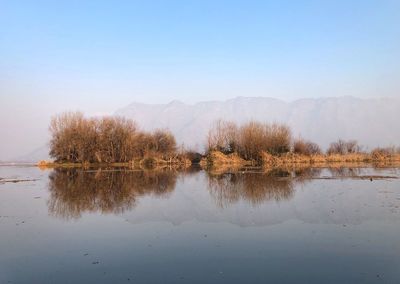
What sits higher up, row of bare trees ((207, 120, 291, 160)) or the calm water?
row of bare trees ((207, 120, 291, 160))

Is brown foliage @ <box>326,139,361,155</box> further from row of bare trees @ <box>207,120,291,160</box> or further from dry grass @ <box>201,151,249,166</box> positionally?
dry grass @ <box>201,151,249,166</box>

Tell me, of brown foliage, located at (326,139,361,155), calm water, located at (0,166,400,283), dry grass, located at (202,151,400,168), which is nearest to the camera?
calm water, located at (0,166,400,283)

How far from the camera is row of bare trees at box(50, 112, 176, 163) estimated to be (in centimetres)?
5253

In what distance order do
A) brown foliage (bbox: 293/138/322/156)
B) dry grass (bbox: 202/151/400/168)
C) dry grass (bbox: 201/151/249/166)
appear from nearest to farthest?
dry grass (bbox: 202/151/400/168) < dry grass (bbox: 201/151/249/166) < brown foliage (bbox: 293/138/322/156)

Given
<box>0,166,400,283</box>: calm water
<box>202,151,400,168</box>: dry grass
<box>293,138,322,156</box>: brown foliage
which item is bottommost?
<box>0,166,400,283</box>: calm water

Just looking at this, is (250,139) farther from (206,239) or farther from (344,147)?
(206,239)

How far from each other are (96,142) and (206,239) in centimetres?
4711

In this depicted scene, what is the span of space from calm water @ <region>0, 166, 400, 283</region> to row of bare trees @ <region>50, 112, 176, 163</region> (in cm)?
3827

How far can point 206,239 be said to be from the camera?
8.49 m

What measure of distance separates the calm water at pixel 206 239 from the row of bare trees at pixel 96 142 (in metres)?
38.3

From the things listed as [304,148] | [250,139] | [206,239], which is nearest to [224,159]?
[250,139]

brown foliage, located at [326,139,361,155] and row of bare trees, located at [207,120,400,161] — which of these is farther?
brown foliage, located at [326,139,361,155]

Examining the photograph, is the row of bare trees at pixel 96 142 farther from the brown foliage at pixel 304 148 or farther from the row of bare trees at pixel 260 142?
the brown foliage at pixel 304 148

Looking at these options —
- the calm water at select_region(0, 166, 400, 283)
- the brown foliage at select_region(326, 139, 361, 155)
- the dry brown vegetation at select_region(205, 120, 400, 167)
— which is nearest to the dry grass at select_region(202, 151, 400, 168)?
the dry brown vegetation at select_region(205, 120, 400, 167)
